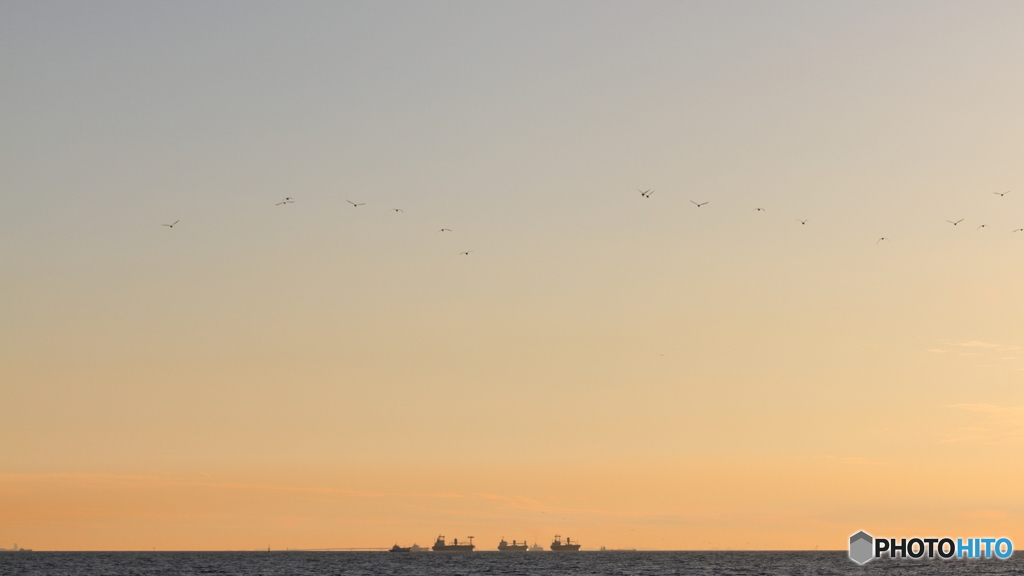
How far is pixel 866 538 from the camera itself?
190875 millimetres

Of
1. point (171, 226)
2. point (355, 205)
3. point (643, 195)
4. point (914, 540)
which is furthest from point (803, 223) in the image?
point (171, 226)

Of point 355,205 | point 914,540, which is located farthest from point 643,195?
point 914,540

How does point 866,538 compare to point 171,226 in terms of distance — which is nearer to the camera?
point 171,226

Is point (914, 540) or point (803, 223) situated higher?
point (803, 223)

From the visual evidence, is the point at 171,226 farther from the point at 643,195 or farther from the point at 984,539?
the point at 984,539

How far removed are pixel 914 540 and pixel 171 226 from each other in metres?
80.8

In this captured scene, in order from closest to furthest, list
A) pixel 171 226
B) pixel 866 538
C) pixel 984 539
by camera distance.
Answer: pixel 171 226, pixel 984 539, pixel 866 538

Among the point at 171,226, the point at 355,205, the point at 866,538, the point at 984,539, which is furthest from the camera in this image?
the point at 866,538

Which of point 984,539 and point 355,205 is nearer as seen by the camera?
point 355,205

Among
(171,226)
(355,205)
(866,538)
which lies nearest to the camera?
(355,205)

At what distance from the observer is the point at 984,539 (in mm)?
141125

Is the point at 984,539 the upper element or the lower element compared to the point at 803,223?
lower

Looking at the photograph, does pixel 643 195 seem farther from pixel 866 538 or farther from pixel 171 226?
pixel 866 538

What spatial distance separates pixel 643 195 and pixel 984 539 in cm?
6403
